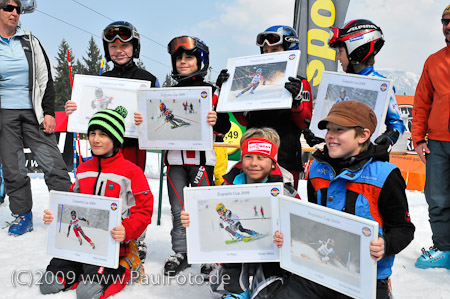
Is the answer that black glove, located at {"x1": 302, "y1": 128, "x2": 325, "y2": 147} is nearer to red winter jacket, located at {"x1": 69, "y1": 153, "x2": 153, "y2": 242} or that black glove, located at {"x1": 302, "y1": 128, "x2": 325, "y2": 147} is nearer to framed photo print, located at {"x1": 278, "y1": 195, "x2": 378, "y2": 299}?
framed photo print, located at {"x1": 278, "y1": 195, "x2": 378, "y2": 299}

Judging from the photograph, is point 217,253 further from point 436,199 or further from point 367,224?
point 436,199

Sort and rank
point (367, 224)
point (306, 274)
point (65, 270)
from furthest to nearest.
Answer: point (65, 270)
point (306, 274)
point (367, 224)

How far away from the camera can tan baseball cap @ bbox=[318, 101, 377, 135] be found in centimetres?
220

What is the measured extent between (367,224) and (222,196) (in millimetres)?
916

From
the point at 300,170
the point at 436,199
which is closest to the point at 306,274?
the point at 300,170

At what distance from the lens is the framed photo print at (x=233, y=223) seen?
235 centimetres

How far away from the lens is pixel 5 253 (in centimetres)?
349

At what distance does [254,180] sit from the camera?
2.63m

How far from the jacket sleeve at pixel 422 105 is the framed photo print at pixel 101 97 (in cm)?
260

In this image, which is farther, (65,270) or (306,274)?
(65,270)

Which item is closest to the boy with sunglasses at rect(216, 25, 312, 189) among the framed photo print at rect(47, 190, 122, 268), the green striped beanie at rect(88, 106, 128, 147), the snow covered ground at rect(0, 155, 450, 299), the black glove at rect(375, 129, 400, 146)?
the black glove at rect(375, 129, 400, 146)

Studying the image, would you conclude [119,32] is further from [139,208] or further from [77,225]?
[77,225]

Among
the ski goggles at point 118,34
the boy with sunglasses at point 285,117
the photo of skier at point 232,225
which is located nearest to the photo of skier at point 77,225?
the photo of skier at point 232,225

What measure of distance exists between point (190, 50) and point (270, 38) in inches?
27.1
